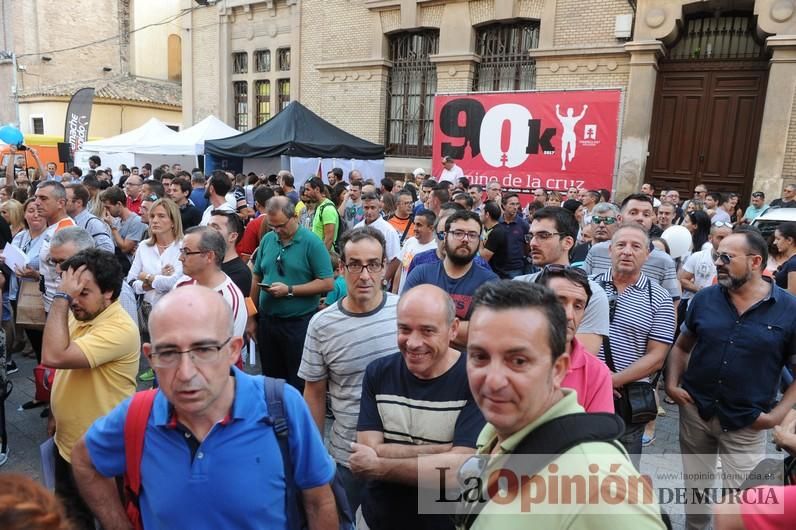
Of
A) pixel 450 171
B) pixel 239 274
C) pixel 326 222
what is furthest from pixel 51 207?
pixel 450 171

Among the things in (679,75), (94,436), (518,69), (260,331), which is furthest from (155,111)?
(94,436)

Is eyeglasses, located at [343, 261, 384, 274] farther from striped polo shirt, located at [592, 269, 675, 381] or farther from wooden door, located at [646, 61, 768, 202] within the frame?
wooden door, located at [646, 61, 768, 202]

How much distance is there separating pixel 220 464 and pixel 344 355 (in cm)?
99

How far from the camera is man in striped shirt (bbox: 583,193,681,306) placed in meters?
4.24

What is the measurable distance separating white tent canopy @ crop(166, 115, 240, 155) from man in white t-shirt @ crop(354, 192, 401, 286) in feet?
32.2

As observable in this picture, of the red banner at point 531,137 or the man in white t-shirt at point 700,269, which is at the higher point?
the red banner at point 531,137

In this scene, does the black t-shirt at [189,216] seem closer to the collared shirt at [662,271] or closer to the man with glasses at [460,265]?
the man with glasses at [460,265]

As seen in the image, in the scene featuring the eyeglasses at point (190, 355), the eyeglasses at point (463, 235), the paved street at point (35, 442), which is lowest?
the paved street at point (35, 442)

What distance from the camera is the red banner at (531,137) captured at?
10961 mm

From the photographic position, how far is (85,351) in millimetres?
2480

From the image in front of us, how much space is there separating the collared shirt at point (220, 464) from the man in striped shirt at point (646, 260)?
2.82 meters

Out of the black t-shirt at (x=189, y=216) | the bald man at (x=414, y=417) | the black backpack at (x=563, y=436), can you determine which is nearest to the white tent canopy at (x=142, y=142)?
the black t-shirt at (x=189, y=216)

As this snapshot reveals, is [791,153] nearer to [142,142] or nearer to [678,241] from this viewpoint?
[678,241]

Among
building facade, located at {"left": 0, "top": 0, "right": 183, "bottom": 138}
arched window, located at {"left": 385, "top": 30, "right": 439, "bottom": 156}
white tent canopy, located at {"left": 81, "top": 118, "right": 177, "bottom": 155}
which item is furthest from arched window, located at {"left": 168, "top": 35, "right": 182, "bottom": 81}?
arched window, located at {"left": 385, "top": 30, "right": 439, "bottom": 156}
